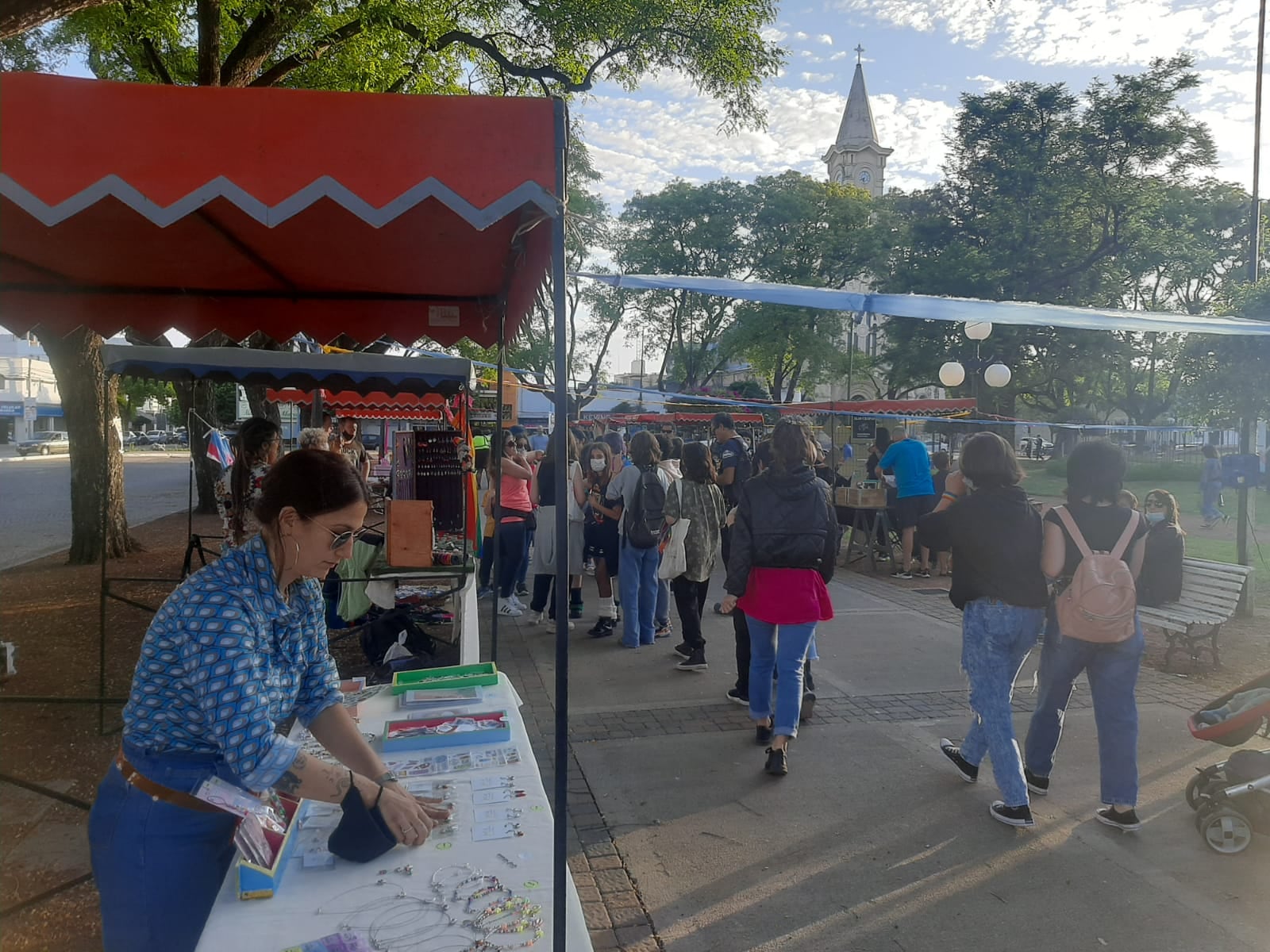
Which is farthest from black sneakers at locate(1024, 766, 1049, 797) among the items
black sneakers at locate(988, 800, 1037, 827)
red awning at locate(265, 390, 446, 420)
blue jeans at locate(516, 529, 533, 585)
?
red awning at locate(265, 390, 446, 420)

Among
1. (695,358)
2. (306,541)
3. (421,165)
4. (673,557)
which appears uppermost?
(695,358)

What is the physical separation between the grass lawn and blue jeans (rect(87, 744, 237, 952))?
1032 centimetres

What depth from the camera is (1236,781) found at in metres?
3.87

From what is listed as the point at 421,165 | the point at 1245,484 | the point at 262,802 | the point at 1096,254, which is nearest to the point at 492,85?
the point at 1245,484

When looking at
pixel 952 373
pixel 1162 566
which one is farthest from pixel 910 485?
pixel 952 373

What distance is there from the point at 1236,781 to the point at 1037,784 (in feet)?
2.92

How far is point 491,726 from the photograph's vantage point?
2.61 m

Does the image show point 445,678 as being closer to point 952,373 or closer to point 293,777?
point 293,777

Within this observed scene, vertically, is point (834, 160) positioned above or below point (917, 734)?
above

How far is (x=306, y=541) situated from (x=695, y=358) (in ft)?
150

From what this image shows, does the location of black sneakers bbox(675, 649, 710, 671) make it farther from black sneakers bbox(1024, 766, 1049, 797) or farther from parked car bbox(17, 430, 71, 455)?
parked car bbox(17, 430, 71, 455)

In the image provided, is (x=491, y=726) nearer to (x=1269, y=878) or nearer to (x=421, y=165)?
(x=421, y=165)

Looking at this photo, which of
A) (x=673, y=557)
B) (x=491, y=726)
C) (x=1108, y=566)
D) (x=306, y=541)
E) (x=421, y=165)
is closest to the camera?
(x=306, y=541)

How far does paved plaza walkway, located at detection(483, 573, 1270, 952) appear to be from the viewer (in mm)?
3293
